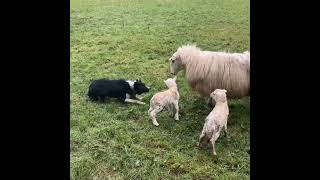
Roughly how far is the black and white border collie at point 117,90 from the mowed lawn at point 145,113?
0.47 ft

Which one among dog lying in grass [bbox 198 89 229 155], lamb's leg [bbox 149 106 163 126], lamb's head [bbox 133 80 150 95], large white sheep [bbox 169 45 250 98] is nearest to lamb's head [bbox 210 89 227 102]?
dog lying in grass [bbox 198 89 229 155]

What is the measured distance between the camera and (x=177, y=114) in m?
6.14

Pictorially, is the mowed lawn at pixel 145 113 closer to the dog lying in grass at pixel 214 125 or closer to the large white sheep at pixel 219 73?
the dog lying in grass at pixel 214 125

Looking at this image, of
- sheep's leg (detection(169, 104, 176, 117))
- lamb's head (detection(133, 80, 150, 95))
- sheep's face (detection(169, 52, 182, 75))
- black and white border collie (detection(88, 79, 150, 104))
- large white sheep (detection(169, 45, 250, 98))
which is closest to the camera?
sheep's leg (detection(169, 104, 176, 117))

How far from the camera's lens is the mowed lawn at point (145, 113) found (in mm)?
4910

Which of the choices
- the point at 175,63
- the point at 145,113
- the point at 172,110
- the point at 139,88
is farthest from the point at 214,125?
the point at 175,63

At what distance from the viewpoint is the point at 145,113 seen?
21.0ft

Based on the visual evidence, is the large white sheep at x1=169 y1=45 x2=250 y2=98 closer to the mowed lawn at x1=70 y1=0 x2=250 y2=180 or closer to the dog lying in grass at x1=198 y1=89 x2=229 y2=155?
the mowed lawn at x1=70 y1=0 x2=250 y2=180

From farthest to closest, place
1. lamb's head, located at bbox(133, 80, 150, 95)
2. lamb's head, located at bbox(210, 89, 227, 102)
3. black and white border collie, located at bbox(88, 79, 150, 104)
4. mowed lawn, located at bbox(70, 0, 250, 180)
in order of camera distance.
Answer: lamb's head, located at bbox(133, 80, 150, 95) → black and white border collie, located at bbox(88, 79, 150, 104) → lamb's head, located at bbox(210, 89, 227, 102) → mowed lawn, located at bbox(70, 0, 250, 180)

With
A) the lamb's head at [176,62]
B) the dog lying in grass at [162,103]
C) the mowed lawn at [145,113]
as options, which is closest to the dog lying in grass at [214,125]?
the mowed lawn at [145,113]

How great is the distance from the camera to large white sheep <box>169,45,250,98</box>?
6316 mm

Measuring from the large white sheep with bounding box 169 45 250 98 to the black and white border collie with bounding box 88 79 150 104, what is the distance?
85cm
